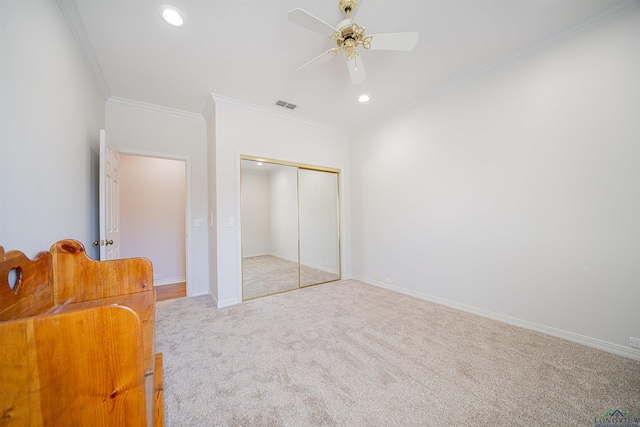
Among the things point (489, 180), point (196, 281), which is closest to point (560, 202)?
point (489, 180)

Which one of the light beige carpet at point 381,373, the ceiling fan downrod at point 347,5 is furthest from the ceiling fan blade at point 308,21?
the light beige carpet at point 381,373

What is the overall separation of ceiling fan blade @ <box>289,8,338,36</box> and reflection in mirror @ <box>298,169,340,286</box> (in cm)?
239

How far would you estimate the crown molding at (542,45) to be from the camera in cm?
182

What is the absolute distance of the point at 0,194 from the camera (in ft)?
3.43

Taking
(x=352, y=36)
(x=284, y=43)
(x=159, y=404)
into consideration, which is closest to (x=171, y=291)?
(x=159, y=404)

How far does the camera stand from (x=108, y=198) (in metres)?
2.43

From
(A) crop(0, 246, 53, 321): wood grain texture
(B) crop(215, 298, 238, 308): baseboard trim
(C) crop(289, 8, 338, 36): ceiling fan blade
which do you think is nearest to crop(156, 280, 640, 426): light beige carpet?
(B) crop(215, 298, 238, 308): baseboard trim

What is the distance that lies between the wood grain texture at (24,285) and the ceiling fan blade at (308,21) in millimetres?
1921

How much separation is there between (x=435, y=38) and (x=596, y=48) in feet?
4.36

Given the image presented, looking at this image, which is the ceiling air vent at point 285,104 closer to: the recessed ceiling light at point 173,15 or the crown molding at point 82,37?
the recessed ceiling light at point 173,15

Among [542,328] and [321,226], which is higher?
[321,226]

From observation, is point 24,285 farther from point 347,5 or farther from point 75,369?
point 347,5

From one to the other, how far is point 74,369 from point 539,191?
3256 millimetres

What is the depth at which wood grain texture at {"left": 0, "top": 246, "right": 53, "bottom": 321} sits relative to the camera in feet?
2.91
